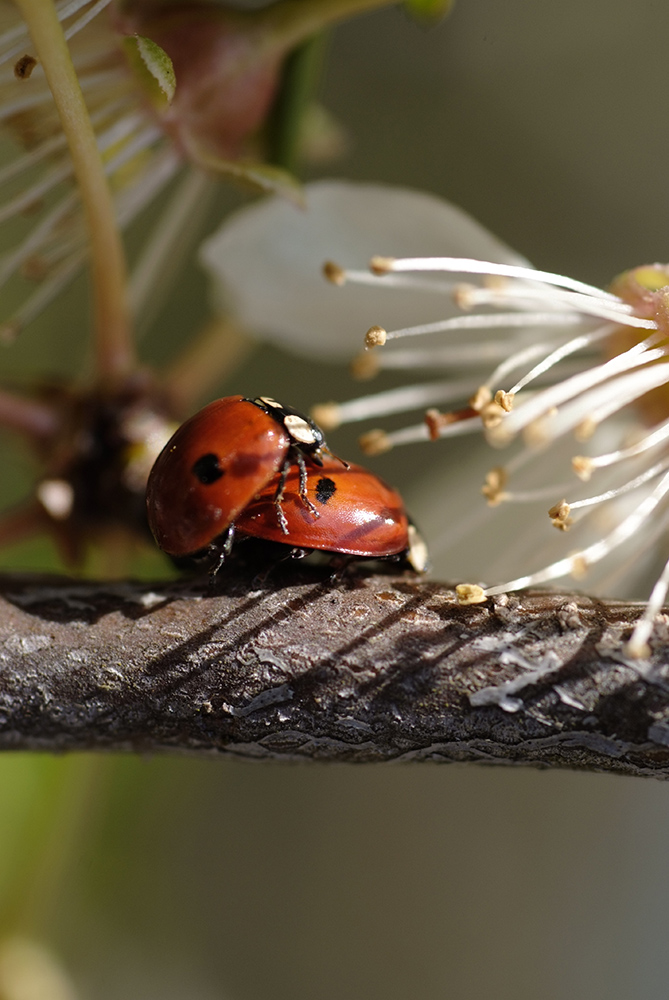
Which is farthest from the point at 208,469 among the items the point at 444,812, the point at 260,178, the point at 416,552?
the point at 444,812

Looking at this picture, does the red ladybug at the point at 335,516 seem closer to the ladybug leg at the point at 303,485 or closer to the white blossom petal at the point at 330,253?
the ladybug leg at the point at 303,485

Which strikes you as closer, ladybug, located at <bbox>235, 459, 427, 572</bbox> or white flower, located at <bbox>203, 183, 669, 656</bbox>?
ladybug, located at <bbox>235, 459, 427, 572</bbox>

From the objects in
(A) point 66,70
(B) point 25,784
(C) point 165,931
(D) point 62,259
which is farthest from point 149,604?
(C) point 165,931

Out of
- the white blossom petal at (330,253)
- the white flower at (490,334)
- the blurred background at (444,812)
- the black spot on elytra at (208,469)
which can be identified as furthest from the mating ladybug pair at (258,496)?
the blurred background at (444,812)

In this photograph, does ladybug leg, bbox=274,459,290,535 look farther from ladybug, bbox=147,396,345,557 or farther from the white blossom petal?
the white blossom petal

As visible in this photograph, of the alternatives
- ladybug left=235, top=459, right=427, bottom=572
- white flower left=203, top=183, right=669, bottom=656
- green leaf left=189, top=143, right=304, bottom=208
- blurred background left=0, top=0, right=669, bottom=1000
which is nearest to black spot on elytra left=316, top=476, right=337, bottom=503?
ladybug left=235, top=459, right=427, bottom=572

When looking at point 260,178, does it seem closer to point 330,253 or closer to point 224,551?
point 330,253
